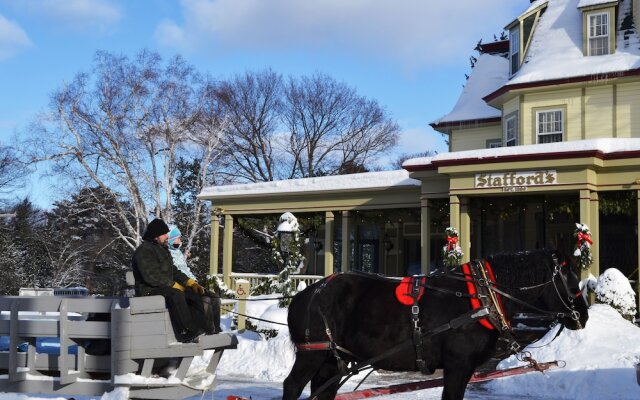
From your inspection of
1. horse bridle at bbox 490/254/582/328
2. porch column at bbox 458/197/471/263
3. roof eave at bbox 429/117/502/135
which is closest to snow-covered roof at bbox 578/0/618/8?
roof eave at bbox 429/117/502/135

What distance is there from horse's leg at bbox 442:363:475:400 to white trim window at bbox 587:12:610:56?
17.5 metres

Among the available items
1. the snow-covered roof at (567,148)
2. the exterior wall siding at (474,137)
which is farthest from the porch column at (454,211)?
the exterior wall siding at (474,137)

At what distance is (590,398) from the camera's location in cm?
984

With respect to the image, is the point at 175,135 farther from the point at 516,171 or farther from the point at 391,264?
the point at 516,171

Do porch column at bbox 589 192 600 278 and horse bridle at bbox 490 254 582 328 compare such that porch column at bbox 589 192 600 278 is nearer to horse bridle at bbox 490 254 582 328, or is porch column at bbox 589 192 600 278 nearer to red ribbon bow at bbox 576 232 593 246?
red ribbon bow at bbox 576 232 593 246

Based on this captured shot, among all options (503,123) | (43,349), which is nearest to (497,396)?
(43,349)

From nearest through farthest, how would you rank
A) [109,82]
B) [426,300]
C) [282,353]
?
[426,300] < [282,353] < [109,82]

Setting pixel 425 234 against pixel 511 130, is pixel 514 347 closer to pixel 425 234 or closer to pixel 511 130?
pixel 425 234

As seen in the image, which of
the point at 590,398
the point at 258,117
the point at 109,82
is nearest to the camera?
the point at 590,398

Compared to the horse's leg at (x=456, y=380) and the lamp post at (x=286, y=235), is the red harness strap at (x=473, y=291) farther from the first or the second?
the lamp post at (x=286, y=235)

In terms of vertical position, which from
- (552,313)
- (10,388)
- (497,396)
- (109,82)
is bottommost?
(497,396)

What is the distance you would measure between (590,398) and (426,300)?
443 centimetres

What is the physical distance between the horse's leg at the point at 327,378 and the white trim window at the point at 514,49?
18280 mm

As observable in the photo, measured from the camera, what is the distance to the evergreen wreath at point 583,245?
15.7 metres
